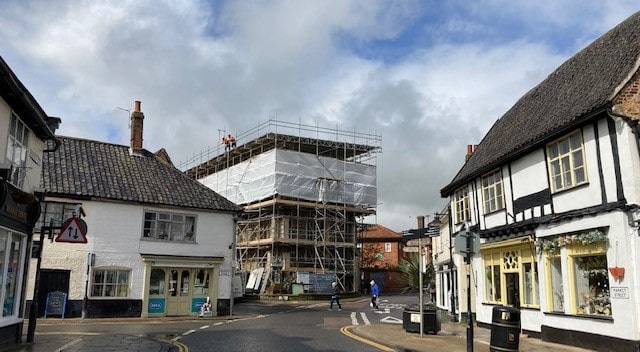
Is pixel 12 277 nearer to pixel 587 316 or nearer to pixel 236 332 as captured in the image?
pixel 236 332

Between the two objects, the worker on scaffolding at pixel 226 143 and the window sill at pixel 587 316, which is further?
the worker on scaffolding at pixel 226 143

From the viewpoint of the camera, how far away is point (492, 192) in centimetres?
1869

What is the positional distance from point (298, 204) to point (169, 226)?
18.6m

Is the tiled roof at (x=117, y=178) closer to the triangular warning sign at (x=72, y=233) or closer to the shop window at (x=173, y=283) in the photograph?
the shop window at (x=173, y=283)

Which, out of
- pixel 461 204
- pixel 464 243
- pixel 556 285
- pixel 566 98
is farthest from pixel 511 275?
pixel 464 243

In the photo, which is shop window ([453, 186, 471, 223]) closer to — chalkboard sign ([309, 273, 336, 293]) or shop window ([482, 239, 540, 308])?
shop window ([482, 239, 540, 308])

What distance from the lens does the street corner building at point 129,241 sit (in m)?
22.7

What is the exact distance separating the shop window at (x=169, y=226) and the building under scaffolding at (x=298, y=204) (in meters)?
16.5

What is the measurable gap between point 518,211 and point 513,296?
284cm

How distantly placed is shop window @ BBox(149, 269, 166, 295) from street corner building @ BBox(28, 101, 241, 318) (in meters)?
0.04

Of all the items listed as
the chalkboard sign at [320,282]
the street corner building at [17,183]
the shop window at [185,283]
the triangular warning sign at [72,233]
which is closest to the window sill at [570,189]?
the triangular warning sign at [72,233]

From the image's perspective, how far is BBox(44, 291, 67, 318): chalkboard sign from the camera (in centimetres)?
2209

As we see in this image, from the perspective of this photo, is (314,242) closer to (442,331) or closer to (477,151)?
(477,151)

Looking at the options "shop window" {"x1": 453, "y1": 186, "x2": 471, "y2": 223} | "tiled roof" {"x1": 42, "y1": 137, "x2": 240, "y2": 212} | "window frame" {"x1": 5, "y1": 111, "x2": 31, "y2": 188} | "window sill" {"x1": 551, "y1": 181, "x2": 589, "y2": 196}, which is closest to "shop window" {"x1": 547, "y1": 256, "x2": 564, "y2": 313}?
"window sill" {"x1": 551, "y1": 181, "x2": 589, "y2": 196}
